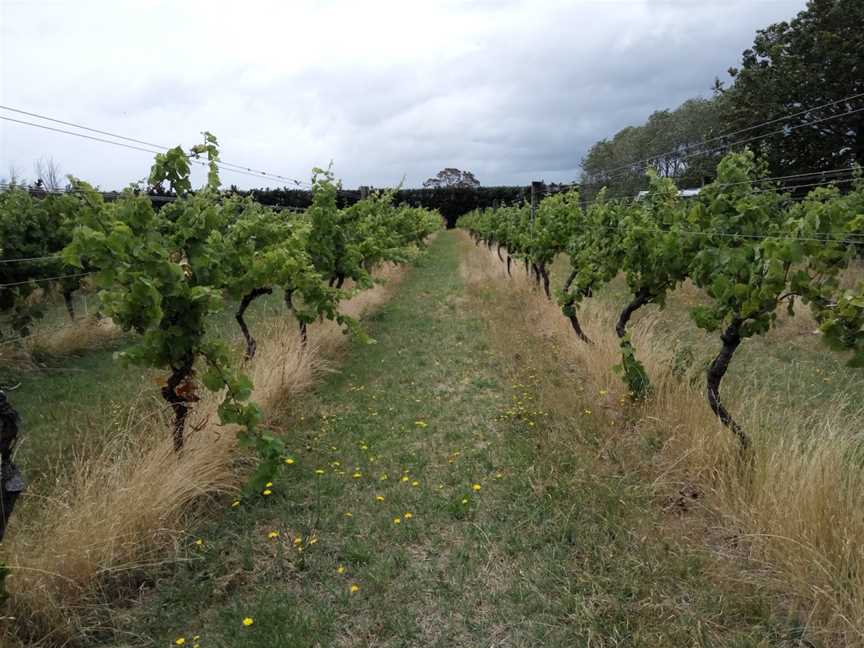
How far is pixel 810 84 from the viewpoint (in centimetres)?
1789

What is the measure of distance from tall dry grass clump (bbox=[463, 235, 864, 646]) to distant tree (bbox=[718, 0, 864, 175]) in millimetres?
14686

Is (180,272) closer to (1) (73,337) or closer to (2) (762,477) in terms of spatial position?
(2) (762,477)

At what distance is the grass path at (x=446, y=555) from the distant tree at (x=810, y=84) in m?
16.2

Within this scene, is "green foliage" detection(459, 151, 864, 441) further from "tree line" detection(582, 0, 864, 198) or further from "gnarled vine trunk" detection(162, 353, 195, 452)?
"tree line" detection(582, 0, 864, 198)

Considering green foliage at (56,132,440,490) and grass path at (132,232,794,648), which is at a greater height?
green foliage at (56,132,440,490)

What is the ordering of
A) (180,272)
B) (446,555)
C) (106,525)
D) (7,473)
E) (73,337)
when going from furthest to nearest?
(73,337) → (180,272) → (446,555) → (106,525) → (7,473)

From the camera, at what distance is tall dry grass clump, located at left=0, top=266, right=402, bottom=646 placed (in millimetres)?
2420

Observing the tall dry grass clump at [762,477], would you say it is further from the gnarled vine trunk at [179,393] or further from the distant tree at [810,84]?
the distant tree at [810,84]

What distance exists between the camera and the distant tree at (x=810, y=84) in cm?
1678

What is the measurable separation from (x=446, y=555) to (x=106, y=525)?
1.67 m

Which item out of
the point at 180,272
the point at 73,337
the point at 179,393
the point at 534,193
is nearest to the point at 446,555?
the point at 179,393

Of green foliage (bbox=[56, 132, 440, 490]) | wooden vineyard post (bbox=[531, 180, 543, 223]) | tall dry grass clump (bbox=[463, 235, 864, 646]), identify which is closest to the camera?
tall dry grass clump (bbox=[463, 235, 864, 646])

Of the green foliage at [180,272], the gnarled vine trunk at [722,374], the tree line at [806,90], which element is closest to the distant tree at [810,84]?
the tree line at [806,90]

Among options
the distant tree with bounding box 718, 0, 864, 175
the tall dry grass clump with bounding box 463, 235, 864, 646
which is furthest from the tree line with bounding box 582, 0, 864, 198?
the tall dry grass clump with bounding box 463, 235, 864, 646
